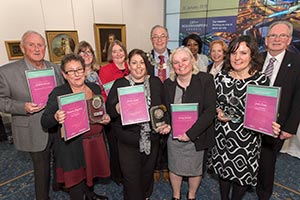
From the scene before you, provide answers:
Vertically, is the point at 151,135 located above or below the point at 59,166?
above

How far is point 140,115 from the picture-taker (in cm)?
177

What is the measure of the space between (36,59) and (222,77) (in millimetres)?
1667

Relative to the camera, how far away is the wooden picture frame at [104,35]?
4.92 m

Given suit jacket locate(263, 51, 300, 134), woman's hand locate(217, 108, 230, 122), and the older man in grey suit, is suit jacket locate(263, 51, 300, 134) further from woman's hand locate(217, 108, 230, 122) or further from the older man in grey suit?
the older man in grey suit

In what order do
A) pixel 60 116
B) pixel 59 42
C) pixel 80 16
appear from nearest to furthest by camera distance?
pixel 60 116 → pixel 59 42 → pixel 80 16

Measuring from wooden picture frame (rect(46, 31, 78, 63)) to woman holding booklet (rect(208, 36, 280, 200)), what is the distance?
11.7ft

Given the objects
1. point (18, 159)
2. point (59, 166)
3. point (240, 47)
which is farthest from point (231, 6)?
point (18, 159)

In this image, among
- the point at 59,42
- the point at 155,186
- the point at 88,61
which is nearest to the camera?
the point at 88,61

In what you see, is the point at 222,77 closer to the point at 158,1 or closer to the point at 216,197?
the point at 216,197

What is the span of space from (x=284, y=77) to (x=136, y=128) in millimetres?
1412

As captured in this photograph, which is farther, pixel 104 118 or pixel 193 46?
pixel 193 46

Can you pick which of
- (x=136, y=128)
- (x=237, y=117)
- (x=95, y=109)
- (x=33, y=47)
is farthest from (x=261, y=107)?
(x=33, y=47)

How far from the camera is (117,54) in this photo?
251 cm

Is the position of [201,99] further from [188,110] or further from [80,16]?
[80,16]
